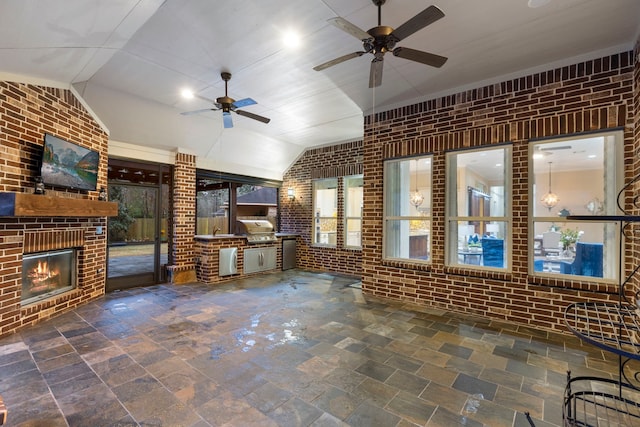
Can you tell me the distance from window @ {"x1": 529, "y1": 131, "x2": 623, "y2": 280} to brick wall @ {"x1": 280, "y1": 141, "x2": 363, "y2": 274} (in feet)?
11.7

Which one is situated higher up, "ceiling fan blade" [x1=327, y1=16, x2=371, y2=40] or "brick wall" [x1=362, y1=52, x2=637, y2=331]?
"ceiling fan blade" [x1=327, y1=16, x2=371, y2=40]

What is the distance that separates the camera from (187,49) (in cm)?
354

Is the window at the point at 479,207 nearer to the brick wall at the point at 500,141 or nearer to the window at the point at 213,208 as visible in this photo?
the brick wall at the point at 500,141

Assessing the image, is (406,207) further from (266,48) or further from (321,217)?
(266,48)

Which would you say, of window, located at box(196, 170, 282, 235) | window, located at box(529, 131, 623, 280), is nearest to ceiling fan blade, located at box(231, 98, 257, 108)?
window, located at box(196, 170, 282, 235)

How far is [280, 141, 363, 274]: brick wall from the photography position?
700cm

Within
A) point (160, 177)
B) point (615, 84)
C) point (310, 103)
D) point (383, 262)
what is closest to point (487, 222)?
point (383, 262)

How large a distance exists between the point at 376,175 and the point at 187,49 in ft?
10.7

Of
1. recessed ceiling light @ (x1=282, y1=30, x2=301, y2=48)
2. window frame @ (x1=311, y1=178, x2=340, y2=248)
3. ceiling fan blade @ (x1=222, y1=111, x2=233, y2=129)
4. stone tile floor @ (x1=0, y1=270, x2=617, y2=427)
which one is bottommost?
stone tile floor @ (x1=0, y1=270, x2=617, y2=427)

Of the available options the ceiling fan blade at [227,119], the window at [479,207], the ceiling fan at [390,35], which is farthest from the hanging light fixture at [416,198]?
the ceiling fan blade at [227,119]

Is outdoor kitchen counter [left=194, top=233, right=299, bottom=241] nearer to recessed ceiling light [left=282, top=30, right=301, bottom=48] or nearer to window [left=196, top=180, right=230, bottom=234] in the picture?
window [left=196, top=180, right=230, bottom=234]

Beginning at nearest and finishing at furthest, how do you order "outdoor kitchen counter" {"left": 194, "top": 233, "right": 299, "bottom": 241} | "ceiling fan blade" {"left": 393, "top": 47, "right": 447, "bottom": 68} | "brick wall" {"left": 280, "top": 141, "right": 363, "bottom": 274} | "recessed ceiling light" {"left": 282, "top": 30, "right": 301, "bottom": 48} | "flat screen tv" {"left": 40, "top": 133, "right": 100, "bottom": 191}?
"ceiling fan blade" {"left": 393, "top": 47, "right": 447, "bottom": 68}, "recessed ceiling light" {"left": 282, "top": 30, "right": 301, "bottom": 48}, "flat screen tv" {"left": 40, "top": 133, "right": 100, "bottom": 191}, "outdoor kitchen counter" {"left": 194, "top": 233, "right": 299, "bottom": 241}, "brick wall" {"left": 280, "top": 141, "right": 363, "bottom": 274}

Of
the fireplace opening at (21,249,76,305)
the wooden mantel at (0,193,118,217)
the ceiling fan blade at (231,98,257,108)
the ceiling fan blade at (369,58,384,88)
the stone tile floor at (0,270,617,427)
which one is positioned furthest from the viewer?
the ceiling fan blade at (231,98,257,108)

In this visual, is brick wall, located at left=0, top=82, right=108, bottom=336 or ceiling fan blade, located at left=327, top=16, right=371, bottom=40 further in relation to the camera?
brick wall, located at left=0, top=82, right=108, bottom=336
